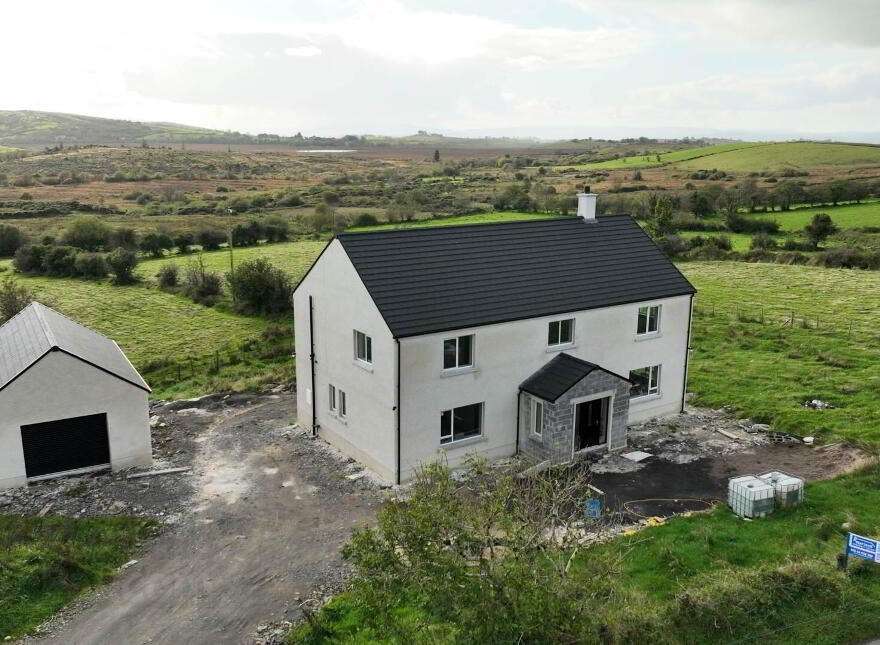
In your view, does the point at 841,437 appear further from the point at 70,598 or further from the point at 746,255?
the point at 746,255

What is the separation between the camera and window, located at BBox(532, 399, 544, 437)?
24422 millimetres

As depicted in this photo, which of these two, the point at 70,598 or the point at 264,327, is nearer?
the point at 70,598

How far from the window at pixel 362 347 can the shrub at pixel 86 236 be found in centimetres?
5742

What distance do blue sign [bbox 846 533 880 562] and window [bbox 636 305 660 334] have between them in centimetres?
1344

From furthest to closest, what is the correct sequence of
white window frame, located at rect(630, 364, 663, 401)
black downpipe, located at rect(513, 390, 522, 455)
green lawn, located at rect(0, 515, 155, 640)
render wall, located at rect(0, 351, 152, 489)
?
white window frame, located at rect(630, 364, 663, 401)
black downpipe, located at rect(513, 390, 522, 455)
render wall, located at rect(0, 351, 152, 489)
green lawn, located at rect(0, 515, 155, 640)

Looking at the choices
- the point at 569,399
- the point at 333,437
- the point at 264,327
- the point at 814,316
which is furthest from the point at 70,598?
the point at 814,316

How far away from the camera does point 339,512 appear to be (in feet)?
71.2

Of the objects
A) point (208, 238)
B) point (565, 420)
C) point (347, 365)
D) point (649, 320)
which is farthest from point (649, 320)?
point (208, 238)

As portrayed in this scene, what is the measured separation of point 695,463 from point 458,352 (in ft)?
31.2

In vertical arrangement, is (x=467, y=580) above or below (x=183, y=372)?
above

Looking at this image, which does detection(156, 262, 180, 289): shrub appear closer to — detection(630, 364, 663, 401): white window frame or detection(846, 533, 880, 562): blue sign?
detection(630, 364, 663, 401): white window frame

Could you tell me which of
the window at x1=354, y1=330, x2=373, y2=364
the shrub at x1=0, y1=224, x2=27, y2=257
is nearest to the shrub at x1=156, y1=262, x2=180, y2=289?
the shrub at x1=0, y1=224, x2=27, y2=257

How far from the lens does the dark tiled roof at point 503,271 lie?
76.4 feet

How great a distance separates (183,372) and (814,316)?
131ft
